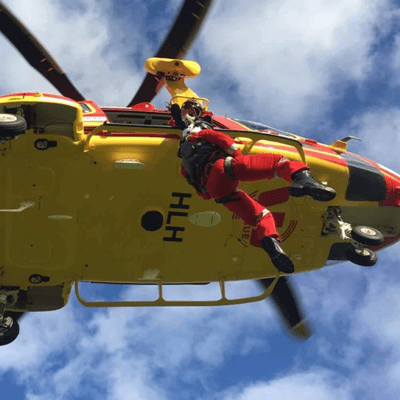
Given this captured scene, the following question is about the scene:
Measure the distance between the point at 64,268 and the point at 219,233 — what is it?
8.27ft

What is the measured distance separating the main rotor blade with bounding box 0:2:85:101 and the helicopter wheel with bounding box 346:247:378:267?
6743 millimetres

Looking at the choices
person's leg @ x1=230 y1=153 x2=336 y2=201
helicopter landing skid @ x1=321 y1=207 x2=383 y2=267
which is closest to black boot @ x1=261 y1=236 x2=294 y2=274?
person's leg @ x1=230 y1=153 x2=336 y2=201

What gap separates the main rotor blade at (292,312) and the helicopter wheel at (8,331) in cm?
475

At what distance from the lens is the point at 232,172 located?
8.17 metres

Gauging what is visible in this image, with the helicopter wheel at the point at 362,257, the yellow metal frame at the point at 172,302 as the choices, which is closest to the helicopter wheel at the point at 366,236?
the helicopter wheel at the point at 362,257

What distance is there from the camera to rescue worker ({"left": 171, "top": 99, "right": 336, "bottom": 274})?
7871 millimetres

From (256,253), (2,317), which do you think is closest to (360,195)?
(256,253)

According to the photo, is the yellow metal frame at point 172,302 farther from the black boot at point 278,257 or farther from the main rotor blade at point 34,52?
the main rotor blade at point 34,52

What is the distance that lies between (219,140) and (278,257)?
1.84 m

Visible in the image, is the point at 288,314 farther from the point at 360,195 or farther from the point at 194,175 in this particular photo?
the point at 194,175

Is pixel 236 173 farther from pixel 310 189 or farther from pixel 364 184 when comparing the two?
pixel 364 184

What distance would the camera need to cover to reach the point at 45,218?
29.4 ft

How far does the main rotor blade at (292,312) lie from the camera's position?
38.6 ft

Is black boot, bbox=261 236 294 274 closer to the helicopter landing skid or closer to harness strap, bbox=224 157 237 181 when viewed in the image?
harness strap, bbox=224 157 237 181
